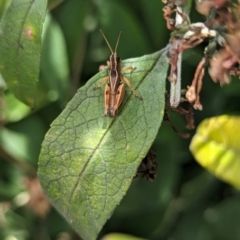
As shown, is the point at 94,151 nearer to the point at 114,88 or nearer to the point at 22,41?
the point at 114,88

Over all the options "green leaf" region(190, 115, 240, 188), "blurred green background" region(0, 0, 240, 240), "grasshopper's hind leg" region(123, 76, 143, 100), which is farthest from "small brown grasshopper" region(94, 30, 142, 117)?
"blurred green background" region(0, 0, 240, 240)

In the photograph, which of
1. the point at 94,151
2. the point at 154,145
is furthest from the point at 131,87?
the point at 154,145

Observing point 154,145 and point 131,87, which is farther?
point 154,145

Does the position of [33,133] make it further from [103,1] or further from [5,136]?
[103,1]

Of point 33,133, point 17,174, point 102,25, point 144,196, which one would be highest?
point 102,25

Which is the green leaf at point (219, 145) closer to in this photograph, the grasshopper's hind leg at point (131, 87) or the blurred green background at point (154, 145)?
the grasshopper's hind leg at point (131, 87)

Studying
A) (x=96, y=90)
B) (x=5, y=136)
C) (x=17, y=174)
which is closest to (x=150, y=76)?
(x=96, y=90)
